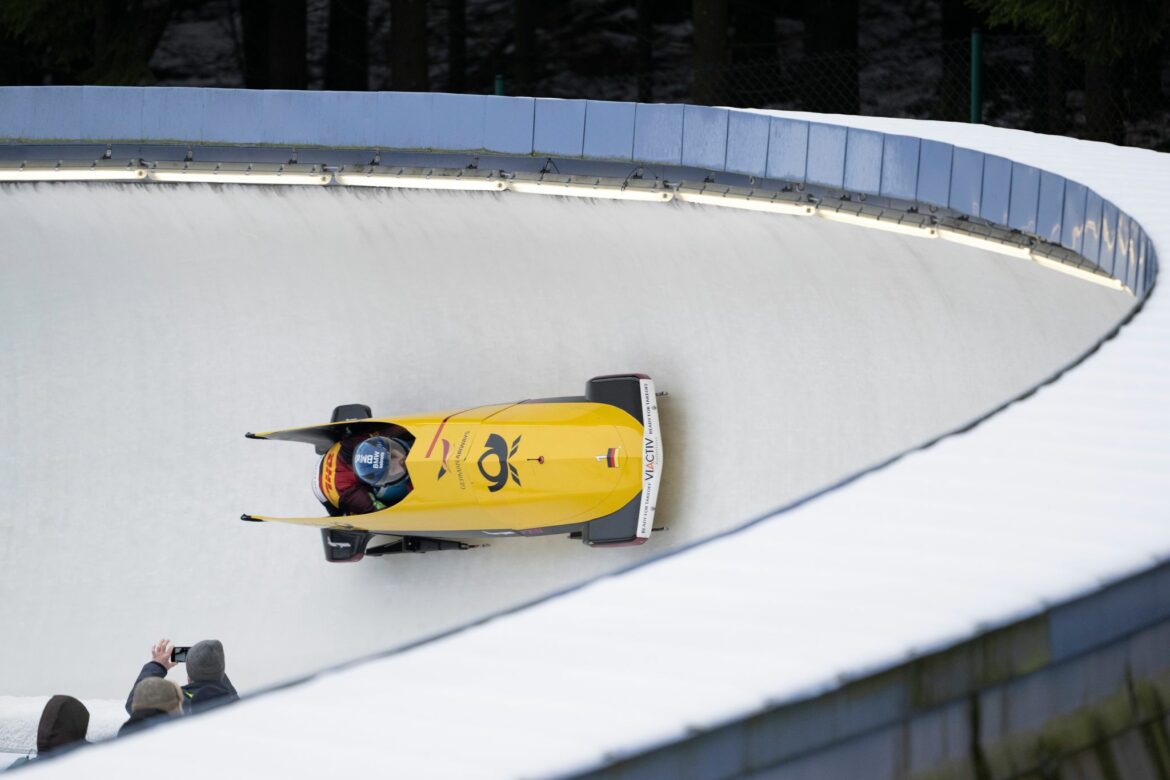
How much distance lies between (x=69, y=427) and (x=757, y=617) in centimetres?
747

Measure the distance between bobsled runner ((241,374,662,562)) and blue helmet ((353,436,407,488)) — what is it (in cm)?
5

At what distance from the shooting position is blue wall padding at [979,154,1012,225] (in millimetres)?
6301

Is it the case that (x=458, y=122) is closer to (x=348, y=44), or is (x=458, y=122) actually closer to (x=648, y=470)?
(x=648, y=470)

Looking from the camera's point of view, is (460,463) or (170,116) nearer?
(460,463)

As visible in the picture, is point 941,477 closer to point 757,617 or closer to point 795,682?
point 757,617

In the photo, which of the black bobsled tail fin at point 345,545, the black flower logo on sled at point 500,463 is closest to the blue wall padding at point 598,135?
the black flower logo on sled at point 500,463

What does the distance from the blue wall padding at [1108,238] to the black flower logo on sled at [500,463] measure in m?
3.09

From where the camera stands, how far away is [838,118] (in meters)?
7.75

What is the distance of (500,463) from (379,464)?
705 millimetres

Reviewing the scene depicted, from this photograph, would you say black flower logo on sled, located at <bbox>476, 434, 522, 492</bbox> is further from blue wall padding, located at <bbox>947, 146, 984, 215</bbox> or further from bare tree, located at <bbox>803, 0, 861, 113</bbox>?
bare tree, located at <bbox>803, 0, 861, 113</bbox>

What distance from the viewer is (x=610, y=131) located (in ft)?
26.6

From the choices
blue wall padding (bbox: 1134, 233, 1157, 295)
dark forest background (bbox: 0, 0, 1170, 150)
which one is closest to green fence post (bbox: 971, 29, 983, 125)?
dark forest background (bbox: 0, 0, 1170, 150)

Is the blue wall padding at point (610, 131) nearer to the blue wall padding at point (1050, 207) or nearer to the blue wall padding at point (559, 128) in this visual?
the blue wall padding at point (559, 128)

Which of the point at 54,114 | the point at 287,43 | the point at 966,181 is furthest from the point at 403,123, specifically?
the point at 287,43
